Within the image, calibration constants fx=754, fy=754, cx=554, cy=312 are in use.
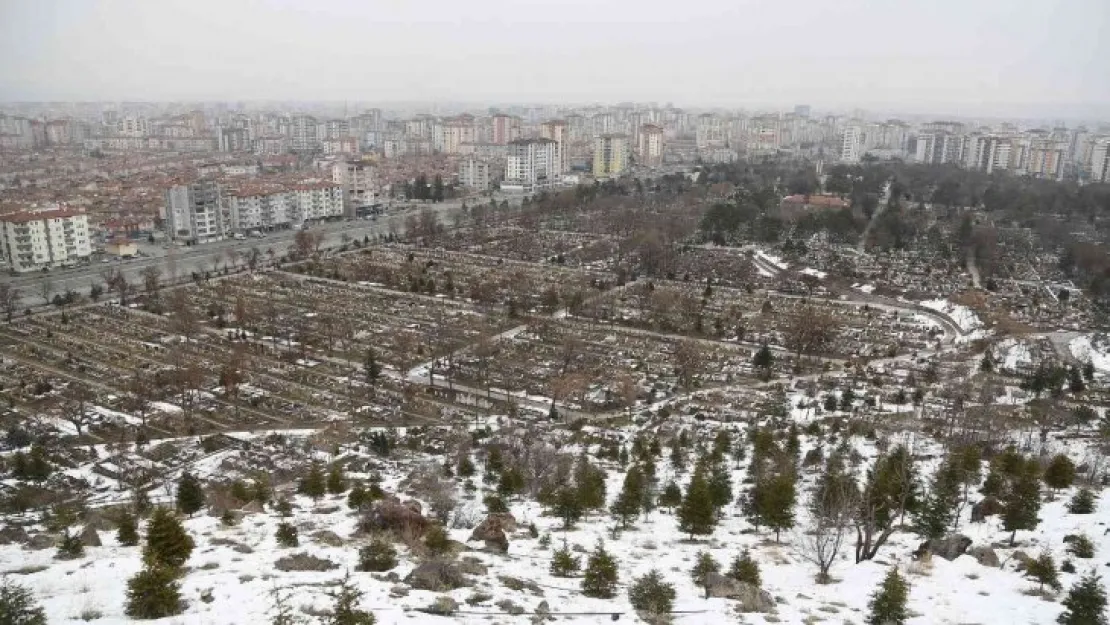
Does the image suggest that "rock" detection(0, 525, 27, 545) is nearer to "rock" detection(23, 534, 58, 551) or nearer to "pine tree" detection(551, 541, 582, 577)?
"rock" detection(23, 534, 58, 551)

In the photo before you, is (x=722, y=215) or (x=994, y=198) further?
(x=994, y=198)

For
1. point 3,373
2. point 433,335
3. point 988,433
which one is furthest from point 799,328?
point 3,373

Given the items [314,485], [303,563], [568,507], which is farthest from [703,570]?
[314,485]

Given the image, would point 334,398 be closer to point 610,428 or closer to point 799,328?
point 610,428

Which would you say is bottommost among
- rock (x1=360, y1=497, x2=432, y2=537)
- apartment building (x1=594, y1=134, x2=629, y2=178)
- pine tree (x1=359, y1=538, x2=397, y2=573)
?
rock (x1=360, y1=497, x2=432, y2=537)

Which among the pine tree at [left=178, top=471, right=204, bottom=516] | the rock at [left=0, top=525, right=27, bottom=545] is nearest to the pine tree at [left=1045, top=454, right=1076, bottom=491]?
the pine tree at [left=178, top=471, right=204, bottom=516]

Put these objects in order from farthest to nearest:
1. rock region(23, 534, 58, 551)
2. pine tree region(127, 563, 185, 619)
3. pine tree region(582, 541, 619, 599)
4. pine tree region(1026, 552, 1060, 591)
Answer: rock region(23, 534, 58, 551)
pine tree region(1026, 552, 1060, 591)
pine tree region(582, 541, 619, 599)
pine tree region(127, 563, 185, 619)

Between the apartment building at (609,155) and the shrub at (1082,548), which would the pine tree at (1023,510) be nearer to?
the shrub at (1082,548)
